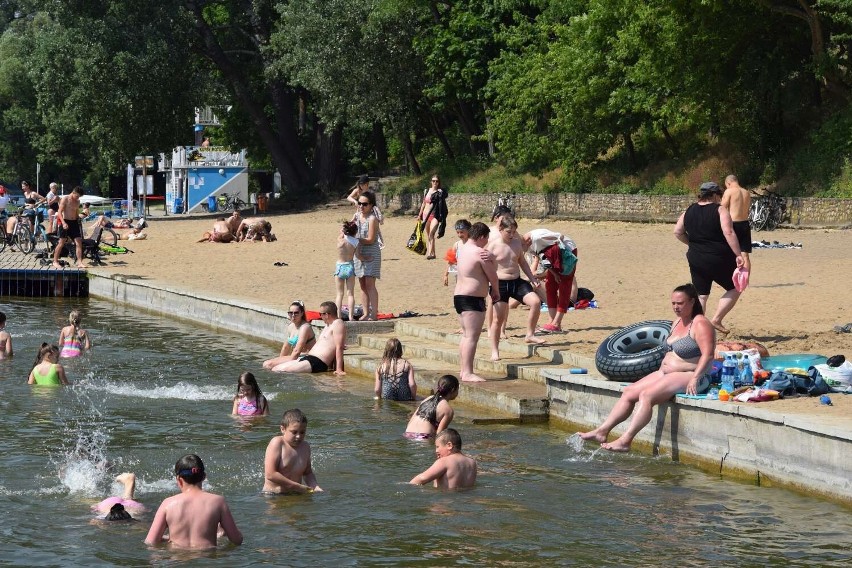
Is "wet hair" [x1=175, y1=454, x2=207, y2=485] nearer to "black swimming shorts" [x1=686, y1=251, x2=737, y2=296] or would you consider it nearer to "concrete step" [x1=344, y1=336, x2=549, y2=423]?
"concrete step" [x1=344, y1=336, x2=549, y2=423]

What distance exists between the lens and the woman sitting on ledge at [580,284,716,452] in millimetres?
10883

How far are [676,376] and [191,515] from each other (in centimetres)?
456

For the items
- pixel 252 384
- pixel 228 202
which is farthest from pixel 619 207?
pixel 252 384

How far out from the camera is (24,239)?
103 ft

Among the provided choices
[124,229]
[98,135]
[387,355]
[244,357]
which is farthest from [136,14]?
[387,355]

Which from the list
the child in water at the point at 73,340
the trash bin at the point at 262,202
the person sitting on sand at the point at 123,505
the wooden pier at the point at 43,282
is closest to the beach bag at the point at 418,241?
the wooden pier at the point at 43,282

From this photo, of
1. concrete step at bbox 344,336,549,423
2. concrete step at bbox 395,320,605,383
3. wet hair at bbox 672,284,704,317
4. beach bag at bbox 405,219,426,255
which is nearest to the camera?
wet hair at bbox 672,284,704,317

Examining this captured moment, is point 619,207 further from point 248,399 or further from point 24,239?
point 248,399

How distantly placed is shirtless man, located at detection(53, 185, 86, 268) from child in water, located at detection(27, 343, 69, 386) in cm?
1208

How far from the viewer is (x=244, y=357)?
17.5 metres

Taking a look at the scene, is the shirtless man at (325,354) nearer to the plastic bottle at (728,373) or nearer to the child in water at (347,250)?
the child in water at (347,250)

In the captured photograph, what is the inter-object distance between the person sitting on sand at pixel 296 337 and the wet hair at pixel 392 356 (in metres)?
2.58

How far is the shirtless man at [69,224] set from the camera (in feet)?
88.2

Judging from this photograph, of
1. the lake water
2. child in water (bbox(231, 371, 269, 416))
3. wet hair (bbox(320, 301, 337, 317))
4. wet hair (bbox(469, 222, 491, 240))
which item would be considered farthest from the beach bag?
child in water (bbox(231, 371, 269, 416))
